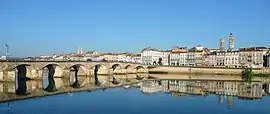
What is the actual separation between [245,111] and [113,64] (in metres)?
40.3

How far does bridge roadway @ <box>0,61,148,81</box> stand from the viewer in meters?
38.4

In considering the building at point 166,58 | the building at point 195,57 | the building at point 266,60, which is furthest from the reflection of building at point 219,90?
the building at point 166,58

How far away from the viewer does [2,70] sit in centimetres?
3772

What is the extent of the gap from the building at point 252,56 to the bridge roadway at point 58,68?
21.5 m

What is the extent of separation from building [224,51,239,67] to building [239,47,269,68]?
1340mm

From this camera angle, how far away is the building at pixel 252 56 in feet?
238

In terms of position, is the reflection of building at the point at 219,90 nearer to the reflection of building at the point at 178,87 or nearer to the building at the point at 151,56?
the reflection of building at the point at 178,87

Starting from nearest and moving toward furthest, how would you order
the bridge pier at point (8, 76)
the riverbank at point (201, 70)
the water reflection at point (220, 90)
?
the water reflection at point (220, 90) → the bridge pier at point (8, 76) → the riverbank at point (201, 70)

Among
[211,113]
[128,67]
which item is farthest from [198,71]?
[211,113]

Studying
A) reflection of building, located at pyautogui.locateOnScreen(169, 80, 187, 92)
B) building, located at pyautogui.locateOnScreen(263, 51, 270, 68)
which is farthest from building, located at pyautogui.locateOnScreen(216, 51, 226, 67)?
reflection of building, located at pyautogui.locateOnScreen(169, 80, 187, 92)

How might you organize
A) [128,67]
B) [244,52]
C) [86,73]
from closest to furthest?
[86,73]
[128,67]
[244,52]

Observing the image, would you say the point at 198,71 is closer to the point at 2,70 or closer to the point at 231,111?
the point at 2,70

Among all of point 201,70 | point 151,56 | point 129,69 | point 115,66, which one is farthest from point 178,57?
point 115,66

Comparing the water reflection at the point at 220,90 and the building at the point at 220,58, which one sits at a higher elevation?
the building at the point at 220,58
